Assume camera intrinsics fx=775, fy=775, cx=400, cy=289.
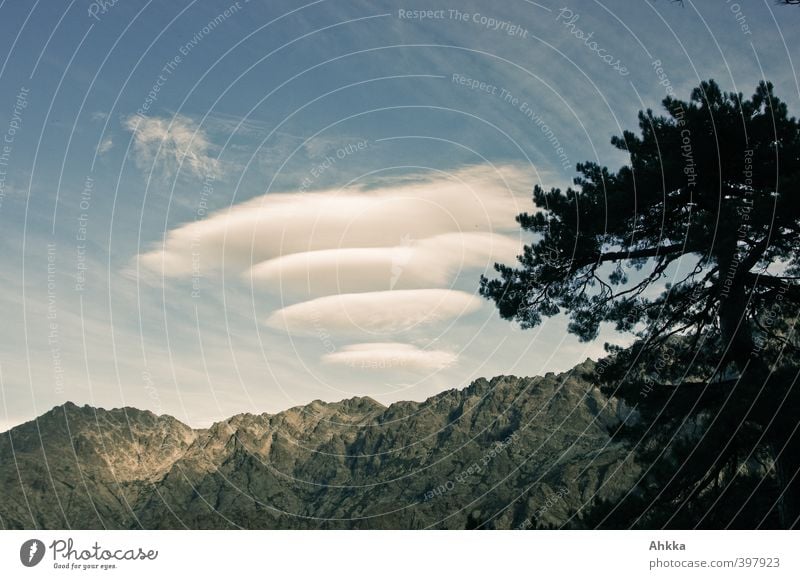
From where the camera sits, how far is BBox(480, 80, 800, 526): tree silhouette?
80.4 ft

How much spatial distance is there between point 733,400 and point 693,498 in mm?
5100

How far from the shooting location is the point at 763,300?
27.1 m

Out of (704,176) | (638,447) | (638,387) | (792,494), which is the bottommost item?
(792,494)

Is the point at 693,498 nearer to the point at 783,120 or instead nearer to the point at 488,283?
the point at 488,283

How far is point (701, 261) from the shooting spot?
87.0 feet

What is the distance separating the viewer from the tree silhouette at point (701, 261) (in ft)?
80.4
